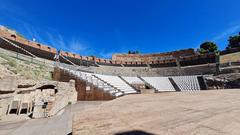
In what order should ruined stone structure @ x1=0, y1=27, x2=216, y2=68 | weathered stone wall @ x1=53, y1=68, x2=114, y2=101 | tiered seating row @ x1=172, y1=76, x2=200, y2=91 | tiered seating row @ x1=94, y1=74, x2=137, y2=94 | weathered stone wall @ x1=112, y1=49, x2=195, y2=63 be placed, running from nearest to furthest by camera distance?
weathered stone wall @ x1=53, y1=68, x2=114, y2=101 < tiered seating row @ x1=94, y1=74, x2=137, y2=94 < ruined stone structure @ x1=0, y1=27, x2=216, y2=68 < tiered seating row @ x1=172, y1=76, x2=200, y2=91 < weathered stone wall @ x1=112, y1=49, x2=195, y2=63

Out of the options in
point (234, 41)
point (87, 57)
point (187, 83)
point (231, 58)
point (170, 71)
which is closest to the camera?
point (187, 83)

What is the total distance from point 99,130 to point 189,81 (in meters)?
20.6

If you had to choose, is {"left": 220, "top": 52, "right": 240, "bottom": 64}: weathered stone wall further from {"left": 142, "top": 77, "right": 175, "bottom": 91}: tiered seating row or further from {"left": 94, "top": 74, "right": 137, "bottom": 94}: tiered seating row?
{"left": 94, "top": 74, "right": 137, "bottom": 94}: tiered seating row

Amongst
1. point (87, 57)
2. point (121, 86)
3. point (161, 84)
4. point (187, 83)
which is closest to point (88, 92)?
point (121, 86)

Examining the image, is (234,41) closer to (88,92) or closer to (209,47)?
(209,47)

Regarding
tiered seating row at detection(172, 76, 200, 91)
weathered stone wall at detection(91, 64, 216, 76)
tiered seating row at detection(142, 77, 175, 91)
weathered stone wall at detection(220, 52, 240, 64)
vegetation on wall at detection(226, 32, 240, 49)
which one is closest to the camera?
tiered seating row at detection(172, 76, 200, 91)

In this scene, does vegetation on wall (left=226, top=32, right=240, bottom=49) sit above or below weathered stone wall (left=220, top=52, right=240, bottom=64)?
above

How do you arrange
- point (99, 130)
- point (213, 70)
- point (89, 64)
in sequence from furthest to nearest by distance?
1. point (89, 64)
2. point (213, 70)
3. point (99, 130)

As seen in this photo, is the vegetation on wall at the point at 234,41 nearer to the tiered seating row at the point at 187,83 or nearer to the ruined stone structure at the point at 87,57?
the ruined stone structure at the point at 87,57

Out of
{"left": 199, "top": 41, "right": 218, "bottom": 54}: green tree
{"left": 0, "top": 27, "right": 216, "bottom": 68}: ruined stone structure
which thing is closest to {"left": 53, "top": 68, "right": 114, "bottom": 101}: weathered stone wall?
{"left": 0, "top": 27, "right": 216, "bottom": 68}: ruined stone structure

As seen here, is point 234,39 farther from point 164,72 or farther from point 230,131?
point 230,131

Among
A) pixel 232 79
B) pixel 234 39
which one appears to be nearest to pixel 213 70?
pixel 232 79

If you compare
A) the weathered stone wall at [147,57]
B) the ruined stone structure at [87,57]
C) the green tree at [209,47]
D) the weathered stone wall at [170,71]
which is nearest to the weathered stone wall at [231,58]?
the ruined stone structure at [87,57]

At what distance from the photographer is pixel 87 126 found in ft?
4.48
